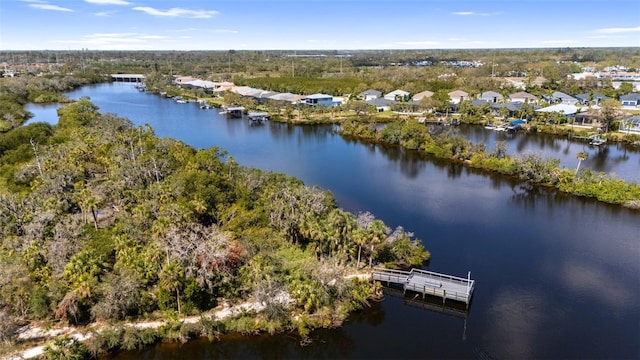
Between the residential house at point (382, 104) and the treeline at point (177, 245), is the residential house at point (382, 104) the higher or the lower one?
the higher one

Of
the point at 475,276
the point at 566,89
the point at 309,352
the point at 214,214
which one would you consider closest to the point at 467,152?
the point at 475,276

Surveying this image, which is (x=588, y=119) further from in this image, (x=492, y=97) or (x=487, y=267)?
(x=487, y=267)

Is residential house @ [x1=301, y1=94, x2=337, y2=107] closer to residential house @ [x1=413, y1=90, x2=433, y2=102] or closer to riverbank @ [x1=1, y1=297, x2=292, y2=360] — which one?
residential house @ [x1=413, y1=90, x2=433, y2=102]

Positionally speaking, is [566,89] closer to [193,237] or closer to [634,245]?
[634,245]

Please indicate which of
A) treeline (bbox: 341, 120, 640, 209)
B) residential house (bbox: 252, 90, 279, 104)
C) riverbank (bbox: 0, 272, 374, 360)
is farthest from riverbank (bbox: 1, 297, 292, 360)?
residential house (bbox: 252, 90, 279, 104)

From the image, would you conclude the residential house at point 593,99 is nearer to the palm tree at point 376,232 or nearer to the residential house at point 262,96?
the residential house at point 262,96

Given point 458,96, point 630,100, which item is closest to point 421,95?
point 458,96

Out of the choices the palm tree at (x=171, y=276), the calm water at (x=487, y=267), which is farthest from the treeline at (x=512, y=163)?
the palm tree at (x=171, y=276)
